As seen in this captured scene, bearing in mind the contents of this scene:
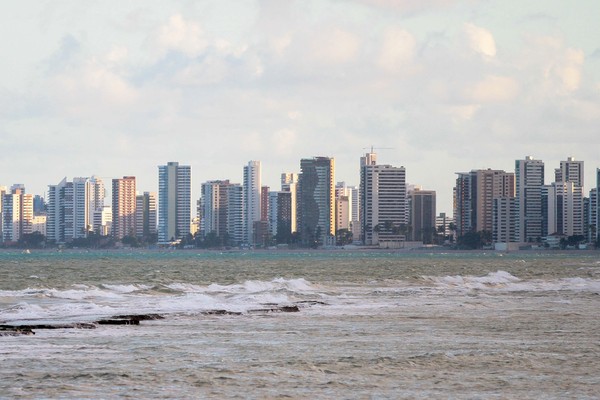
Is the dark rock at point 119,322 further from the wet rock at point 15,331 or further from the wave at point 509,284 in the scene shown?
the wave at point 509,284

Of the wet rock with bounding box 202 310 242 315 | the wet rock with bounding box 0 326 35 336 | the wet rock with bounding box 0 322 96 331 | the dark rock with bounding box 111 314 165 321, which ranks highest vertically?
the wet rock with bounding box 0 326 35 336

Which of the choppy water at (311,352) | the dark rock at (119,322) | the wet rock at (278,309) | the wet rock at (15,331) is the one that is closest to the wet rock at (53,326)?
the choppy water at (311,352)

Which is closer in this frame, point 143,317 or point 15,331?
point 15,331

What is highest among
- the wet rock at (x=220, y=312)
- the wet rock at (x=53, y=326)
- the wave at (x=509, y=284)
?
the wet rock at (x=53, y=326)

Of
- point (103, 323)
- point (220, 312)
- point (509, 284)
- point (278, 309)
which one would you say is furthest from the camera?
point (509, 284)

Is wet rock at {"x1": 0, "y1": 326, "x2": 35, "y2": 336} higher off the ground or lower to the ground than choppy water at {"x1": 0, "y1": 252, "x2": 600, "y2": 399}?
higher

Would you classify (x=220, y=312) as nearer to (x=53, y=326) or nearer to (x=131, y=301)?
(x=53, y=326)

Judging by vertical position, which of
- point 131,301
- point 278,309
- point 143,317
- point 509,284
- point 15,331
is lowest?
point 509,284

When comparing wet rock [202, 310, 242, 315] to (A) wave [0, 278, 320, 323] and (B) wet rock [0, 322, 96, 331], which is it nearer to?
(A) wave [0, 278, 320, 323]

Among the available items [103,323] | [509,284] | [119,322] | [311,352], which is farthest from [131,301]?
[509,284]

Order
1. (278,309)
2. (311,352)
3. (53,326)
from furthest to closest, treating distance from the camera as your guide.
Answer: (278,309) → (53,326) → (311,352)

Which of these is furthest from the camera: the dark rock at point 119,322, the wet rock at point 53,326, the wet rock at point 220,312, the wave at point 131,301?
the wet rock at point 220,312

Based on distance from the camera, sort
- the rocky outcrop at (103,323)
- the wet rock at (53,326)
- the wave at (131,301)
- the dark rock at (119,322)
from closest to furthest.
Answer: the rocky outcrop at (103,323) < the wet rock at (53,326) < the dark rock at (119,322) < the wave at (131,301)

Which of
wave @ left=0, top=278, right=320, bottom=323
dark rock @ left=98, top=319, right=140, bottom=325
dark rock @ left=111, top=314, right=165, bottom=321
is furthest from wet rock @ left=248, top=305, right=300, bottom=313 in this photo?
dark rock @ left=98, top=319, right=140, bottom=325
